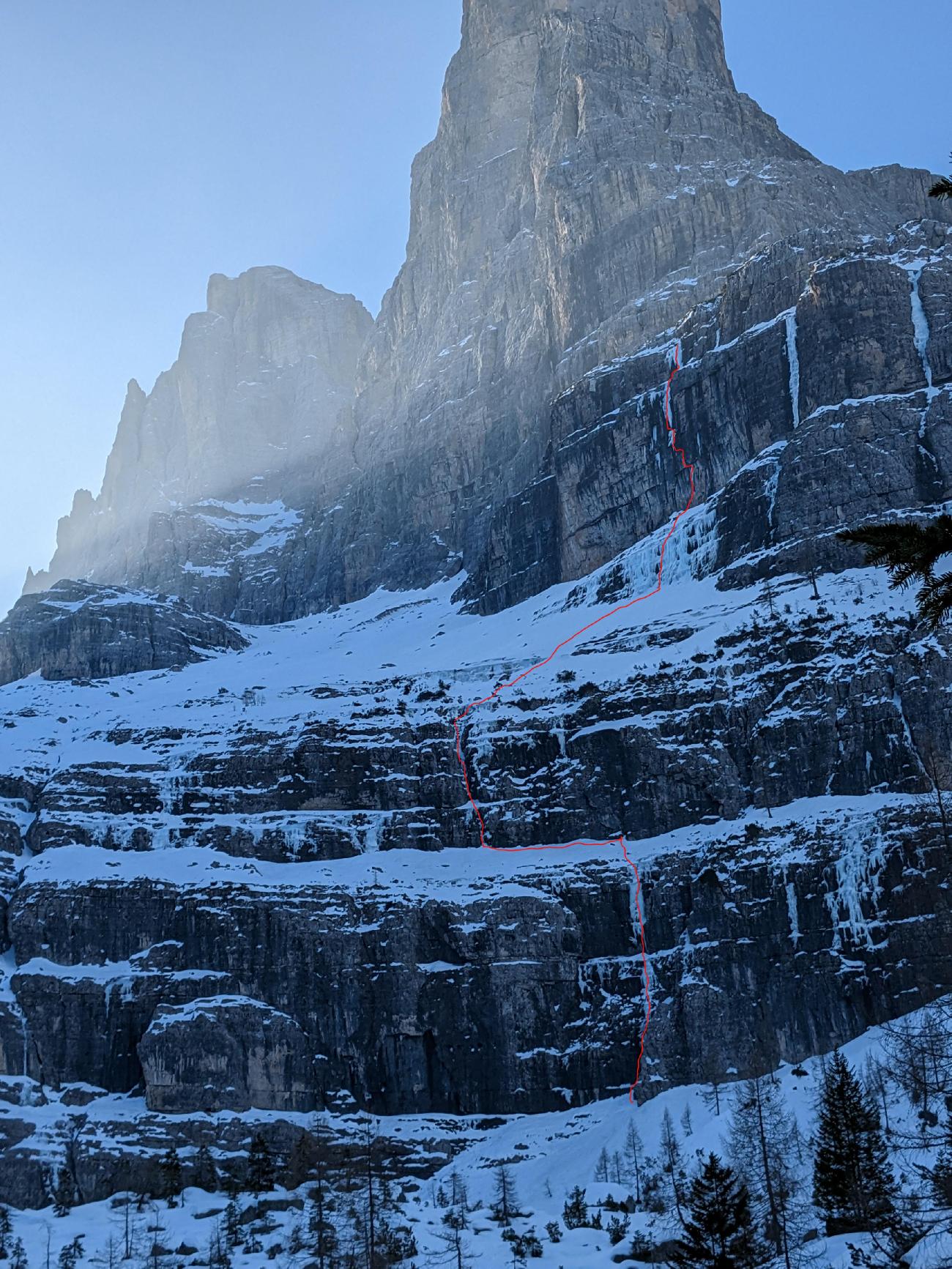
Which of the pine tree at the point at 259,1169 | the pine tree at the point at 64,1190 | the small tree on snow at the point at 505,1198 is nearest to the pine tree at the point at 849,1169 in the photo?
the small tree on snow at the point at 505,1198

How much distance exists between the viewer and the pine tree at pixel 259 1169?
8923 centimetres

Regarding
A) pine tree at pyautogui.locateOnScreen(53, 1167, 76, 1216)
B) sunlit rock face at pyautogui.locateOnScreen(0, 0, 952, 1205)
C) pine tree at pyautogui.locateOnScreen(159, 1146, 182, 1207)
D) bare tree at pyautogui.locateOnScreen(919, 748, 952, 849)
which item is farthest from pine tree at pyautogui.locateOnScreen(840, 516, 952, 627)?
pine tree at pyautogui.locateOnScreen(53, 1167, 76, 1216)

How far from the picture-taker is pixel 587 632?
6063 inches

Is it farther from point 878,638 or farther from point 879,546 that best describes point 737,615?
point 879,546

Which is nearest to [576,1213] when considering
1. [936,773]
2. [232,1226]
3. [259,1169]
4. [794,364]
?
[232,1226]

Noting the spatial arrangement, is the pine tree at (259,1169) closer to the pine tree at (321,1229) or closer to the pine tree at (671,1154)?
the pine tree at (321,1229)

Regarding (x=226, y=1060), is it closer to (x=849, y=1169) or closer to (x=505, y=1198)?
(x=505, y=1198)

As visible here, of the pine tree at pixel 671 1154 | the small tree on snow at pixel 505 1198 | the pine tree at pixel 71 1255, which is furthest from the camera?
the pine tree at pixel 671 1154

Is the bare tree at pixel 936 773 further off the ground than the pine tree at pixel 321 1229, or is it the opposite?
the bare tree at pixel 936 773

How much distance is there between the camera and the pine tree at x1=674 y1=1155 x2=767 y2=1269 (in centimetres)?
4853

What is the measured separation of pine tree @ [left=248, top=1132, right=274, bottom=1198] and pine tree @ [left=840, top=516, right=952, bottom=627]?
249 ft

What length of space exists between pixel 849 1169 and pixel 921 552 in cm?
4518

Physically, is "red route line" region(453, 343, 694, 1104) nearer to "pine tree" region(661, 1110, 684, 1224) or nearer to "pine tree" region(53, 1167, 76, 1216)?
"pine tree" region(661, 1110, 684, 1224)

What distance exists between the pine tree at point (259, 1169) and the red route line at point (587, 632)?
2650cm
